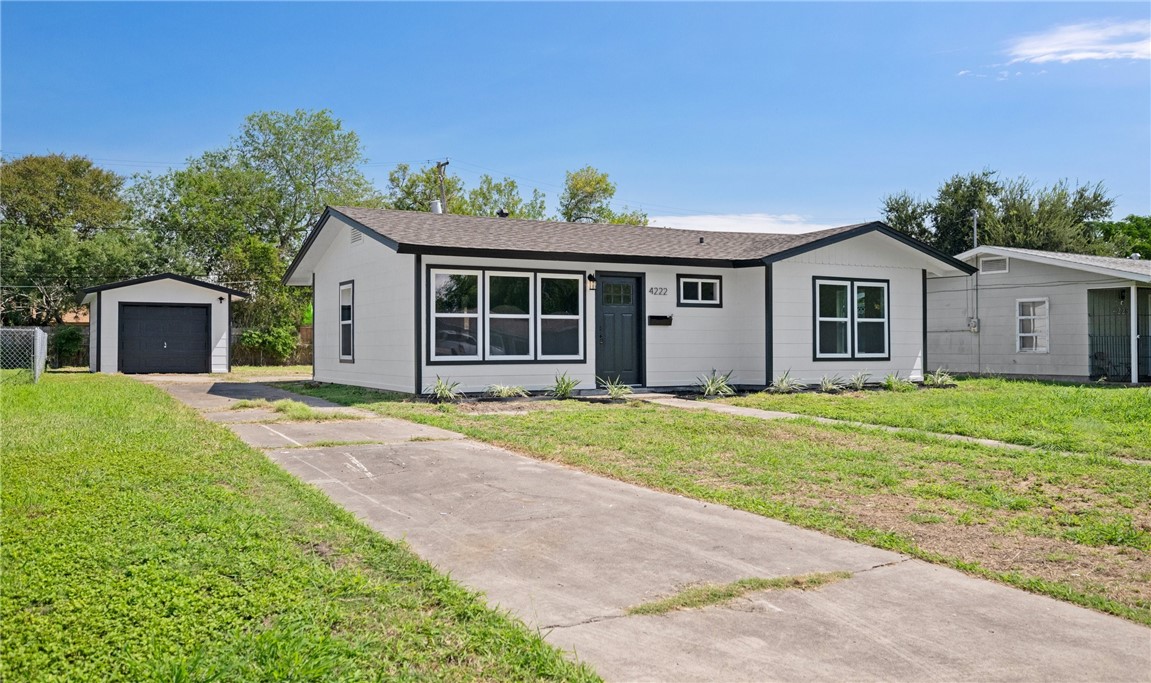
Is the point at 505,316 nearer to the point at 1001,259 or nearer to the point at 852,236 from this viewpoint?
the point at 852,236

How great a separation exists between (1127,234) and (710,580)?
5006 cm

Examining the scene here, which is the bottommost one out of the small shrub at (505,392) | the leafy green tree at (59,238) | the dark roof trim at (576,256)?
the small shrub at (505,392)

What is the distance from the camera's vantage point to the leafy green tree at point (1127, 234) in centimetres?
4022

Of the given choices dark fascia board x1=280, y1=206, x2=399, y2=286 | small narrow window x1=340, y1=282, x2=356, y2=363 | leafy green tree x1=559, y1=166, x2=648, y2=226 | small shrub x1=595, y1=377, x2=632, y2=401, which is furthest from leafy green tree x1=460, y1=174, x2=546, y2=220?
small shrub x1=595, y1=377, x2=632, y2=401

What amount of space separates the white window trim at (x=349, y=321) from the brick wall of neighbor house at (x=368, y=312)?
0.09m

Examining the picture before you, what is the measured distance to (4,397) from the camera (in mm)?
11977

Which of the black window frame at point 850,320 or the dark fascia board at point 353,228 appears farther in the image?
the black window frame at point 850,320

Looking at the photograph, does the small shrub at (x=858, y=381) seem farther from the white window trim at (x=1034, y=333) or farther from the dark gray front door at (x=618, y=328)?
the white window trim at (x=1034, y=333)

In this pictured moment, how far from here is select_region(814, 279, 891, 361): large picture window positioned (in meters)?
16.6

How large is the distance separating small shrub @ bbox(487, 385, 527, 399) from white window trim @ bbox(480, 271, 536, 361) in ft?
1.88

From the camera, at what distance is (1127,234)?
4459cm

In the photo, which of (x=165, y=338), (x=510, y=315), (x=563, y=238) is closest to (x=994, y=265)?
(x=563, y=238)

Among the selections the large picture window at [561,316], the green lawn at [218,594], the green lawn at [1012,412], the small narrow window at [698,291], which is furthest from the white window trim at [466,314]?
the green lawn at [218,594]

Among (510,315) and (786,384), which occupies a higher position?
(510,315)
